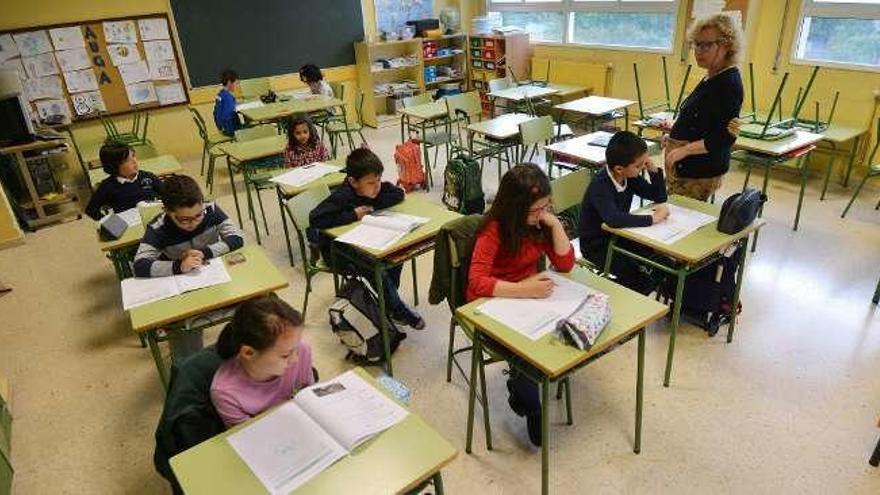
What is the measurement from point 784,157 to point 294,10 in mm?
5911

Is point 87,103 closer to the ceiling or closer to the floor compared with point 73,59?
closer to the floor

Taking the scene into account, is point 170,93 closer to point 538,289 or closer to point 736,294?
point 538,289

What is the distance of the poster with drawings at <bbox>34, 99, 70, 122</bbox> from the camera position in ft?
19.3

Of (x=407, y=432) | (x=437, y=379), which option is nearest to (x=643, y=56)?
(x=437, y=379)

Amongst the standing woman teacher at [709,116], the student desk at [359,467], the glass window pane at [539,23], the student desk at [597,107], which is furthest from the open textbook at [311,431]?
the glass window pane at [539,23]

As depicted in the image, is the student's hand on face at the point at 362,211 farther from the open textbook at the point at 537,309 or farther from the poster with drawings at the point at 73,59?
the poster with drawings at the point at 73,59

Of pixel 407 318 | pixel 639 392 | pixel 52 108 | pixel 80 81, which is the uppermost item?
pixel 80 81

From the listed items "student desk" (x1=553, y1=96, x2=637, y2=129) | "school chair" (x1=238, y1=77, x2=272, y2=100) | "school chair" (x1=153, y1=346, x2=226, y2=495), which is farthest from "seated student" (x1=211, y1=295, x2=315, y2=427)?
"school chair" (x1=238, y1=77, x2=272, y2=100)

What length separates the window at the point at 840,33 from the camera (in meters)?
4.62

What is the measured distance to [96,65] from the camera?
19.7ft

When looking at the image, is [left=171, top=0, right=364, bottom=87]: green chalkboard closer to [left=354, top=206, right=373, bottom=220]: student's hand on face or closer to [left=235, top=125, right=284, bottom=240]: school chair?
[left=235, top=125, right=284, bottom=240]: school chair

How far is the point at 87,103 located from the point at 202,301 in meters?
5.31

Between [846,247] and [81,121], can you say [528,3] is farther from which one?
[81,121]

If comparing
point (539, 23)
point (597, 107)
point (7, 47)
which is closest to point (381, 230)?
point (597, 107)
